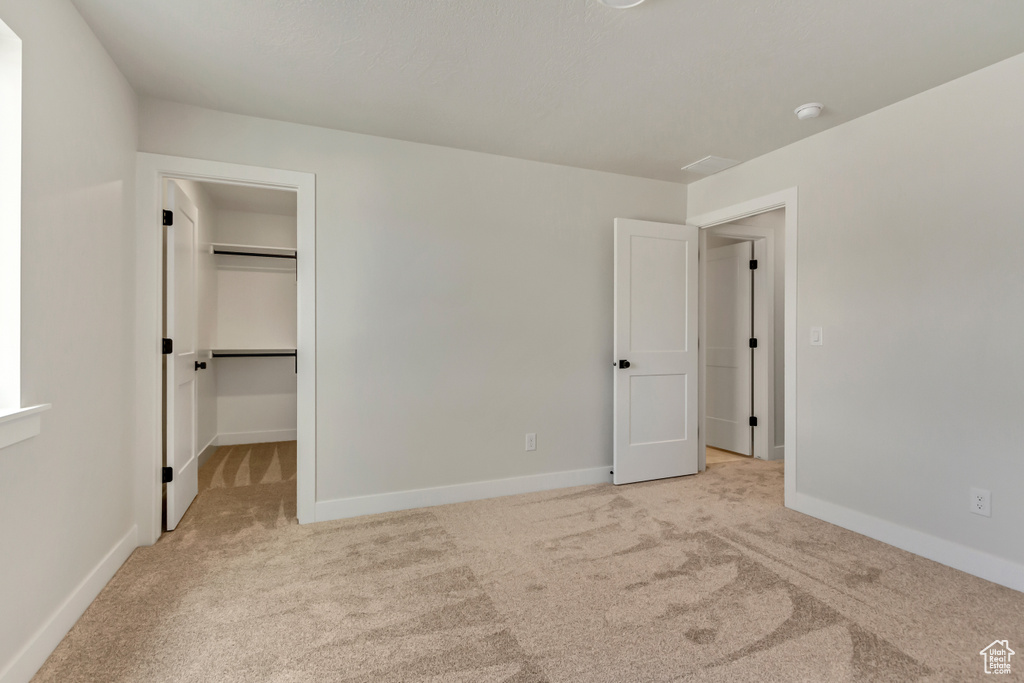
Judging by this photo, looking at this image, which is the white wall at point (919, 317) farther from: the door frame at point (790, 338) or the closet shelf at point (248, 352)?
the closet shelf at point (248, 352)

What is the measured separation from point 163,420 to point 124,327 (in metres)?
0.60

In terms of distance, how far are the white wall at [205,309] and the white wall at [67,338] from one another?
1.34m

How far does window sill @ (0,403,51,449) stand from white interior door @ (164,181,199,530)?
3.96 ft

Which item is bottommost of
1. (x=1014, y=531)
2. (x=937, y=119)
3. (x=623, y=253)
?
(x=1014, y=531)

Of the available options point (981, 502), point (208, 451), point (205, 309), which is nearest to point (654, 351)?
point (981, 502)

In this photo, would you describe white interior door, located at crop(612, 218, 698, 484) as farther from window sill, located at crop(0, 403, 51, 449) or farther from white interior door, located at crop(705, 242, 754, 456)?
window sill, located at crop(0, 403, 51, 449)

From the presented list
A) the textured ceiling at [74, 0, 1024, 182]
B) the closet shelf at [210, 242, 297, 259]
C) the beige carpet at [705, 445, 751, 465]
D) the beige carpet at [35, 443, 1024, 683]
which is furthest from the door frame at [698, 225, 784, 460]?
the closet shelf at [210, 242, 297, 259]

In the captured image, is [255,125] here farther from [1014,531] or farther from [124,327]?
[1014,531]

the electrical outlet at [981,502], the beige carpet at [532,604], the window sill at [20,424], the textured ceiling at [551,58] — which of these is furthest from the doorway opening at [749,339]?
the window sill at [20,424]

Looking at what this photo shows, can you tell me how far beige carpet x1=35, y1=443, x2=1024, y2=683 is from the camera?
5.51 ft

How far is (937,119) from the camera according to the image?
2.50 meters

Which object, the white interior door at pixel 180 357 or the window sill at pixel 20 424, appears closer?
the window sill at pixel 20 424

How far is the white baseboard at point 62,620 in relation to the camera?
1.55 meters

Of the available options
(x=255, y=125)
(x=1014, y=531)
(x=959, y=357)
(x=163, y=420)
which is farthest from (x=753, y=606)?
(x=255, y=125)
